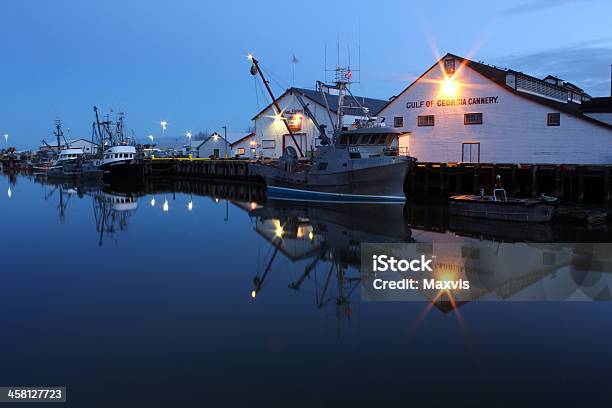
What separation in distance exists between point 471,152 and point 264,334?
29.7 meters

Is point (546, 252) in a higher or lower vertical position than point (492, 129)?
lower

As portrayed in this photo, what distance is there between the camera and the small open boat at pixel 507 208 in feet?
71.5

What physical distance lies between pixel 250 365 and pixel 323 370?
1.19 metres

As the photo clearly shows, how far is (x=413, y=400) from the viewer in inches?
271

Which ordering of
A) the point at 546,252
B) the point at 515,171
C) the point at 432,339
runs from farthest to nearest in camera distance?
the point at 515,171, the point at 546,252, the point at 432,339

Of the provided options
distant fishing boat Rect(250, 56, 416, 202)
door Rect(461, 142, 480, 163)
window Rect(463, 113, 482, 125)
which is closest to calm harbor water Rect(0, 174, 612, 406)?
distant fishing boat Rect(250, 56, 416, 202)

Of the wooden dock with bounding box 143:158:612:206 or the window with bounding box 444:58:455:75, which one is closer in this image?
the wooden dock with bounding box 143:158:612:206

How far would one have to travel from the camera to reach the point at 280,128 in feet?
170

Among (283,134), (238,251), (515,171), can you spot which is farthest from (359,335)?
(283,134)

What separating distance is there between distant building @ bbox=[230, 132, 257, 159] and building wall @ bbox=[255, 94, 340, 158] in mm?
2995

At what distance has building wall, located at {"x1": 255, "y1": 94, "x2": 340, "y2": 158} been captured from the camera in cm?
4853

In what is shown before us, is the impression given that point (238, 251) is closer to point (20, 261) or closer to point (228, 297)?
point (228, 297)

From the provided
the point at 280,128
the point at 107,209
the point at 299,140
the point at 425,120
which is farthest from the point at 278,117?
the point at 107,209

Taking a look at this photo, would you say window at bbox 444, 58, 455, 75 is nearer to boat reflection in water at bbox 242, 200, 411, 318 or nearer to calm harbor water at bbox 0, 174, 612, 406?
boat reflection in water at bbox 242, 200, 411, 318
